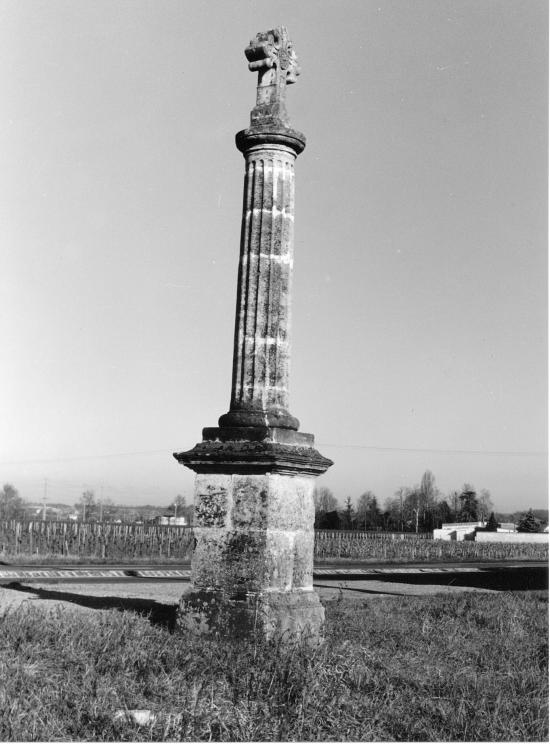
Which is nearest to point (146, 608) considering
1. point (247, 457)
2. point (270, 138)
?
point (247, 457)

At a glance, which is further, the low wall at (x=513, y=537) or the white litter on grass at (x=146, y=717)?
the low wall at (x=513, y=537)

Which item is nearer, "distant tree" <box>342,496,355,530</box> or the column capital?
the column capital

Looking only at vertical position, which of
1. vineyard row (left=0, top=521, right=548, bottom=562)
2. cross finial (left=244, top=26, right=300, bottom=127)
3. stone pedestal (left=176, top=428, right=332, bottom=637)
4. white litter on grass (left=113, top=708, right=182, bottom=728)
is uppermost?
cross finial (left=244, top=26, right=300, bottom=127)

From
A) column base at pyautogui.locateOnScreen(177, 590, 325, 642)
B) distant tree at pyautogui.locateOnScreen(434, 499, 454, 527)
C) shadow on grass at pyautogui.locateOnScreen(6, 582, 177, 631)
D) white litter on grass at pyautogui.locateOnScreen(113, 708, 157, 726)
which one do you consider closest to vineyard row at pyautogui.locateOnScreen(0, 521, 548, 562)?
shadow on grass at pyautogui.locateOnScreen(6, 582, 177, 631)

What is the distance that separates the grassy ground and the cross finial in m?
4.84

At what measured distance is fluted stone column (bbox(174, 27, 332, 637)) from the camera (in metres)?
6.55

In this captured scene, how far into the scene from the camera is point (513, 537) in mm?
68375

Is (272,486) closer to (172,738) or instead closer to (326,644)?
(326,644)

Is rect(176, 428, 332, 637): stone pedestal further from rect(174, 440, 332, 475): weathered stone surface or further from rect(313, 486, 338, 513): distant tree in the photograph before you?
rect(313, 486, 338, 513): distant tree

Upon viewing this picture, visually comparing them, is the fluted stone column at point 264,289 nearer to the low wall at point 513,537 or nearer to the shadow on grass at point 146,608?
the shadow on grass at point 146,608

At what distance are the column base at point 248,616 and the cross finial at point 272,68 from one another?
4400 mm

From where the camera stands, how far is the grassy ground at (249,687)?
4.23m

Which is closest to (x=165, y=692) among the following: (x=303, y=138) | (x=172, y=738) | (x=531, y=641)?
(x=172, y=738)

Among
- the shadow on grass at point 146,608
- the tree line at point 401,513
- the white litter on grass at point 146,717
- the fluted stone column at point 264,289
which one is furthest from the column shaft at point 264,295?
the tree line at point 401,513
